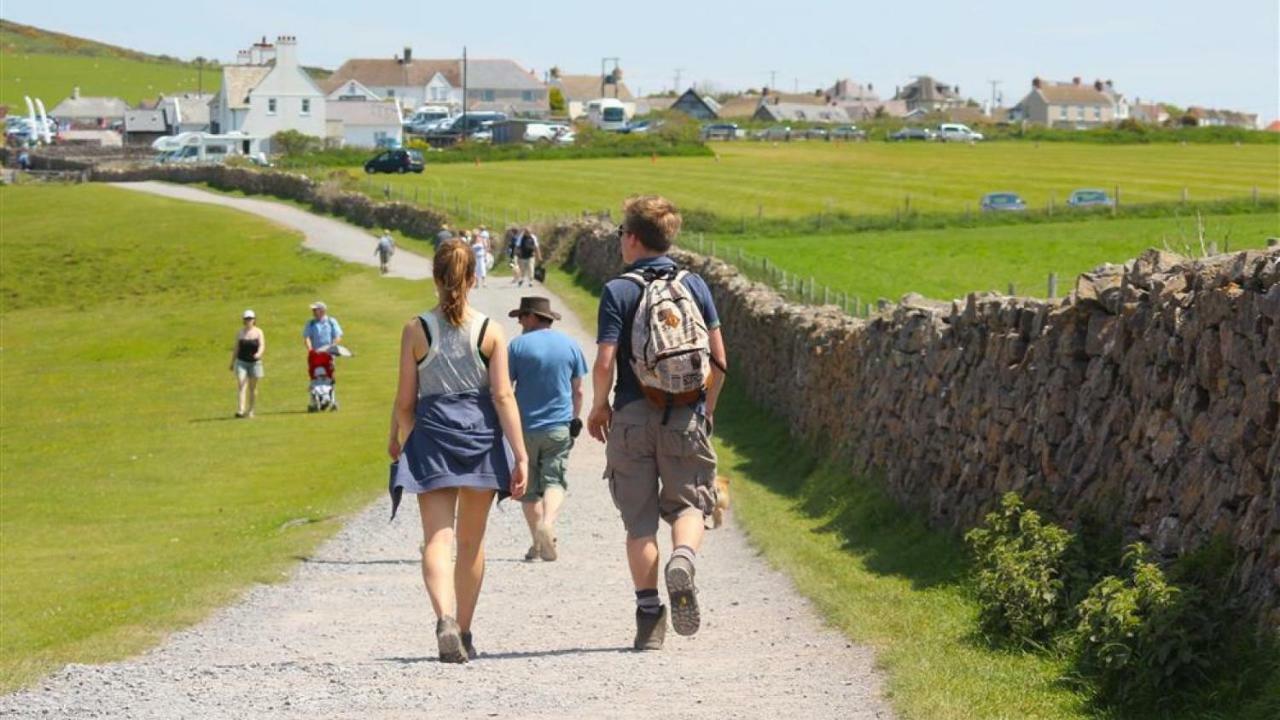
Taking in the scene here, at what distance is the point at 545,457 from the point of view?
14.7 metres

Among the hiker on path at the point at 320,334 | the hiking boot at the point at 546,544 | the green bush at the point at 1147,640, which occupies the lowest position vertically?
the hiker on path at the point at 320,334

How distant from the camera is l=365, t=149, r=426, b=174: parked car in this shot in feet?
303

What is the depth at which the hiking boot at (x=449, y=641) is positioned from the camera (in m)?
9.97

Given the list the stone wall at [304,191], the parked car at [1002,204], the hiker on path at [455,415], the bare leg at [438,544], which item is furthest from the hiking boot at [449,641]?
the parked car at [1002,204]

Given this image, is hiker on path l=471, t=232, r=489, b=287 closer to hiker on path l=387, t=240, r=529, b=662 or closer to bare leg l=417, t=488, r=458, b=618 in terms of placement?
bare leg l=417, t=488, r=458, b=618

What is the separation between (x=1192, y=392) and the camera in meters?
9.80

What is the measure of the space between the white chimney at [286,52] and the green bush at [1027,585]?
4865 inches

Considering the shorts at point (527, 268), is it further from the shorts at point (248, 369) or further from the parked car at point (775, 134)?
the parked car at point (775, 134)

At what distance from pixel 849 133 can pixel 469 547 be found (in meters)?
125

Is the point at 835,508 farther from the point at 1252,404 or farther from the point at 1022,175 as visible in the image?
the point at 1022,175

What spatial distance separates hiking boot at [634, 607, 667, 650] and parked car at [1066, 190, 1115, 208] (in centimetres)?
5899

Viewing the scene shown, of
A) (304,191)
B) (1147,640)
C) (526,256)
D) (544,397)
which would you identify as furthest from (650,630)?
(304,191)

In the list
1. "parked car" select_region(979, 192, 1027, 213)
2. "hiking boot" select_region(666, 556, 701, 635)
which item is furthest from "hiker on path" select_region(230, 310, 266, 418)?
"parked car" select_region(979, 192, 1027, 213)

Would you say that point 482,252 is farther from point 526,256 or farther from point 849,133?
point 849,133
